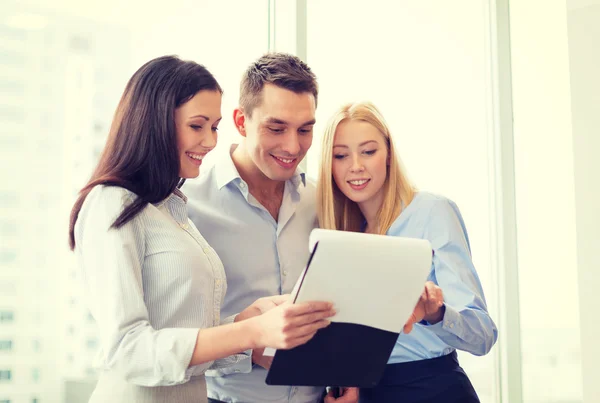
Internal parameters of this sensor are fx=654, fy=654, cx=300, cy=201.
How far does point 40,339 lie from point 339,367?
1.22 metres

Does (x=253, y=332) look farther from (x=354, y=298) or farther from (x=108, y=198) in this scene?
(x=108, y=198)

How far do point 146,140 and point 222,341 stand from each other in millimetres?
502

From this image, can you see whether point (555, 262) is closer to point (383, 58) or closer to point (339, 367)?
point (383, 58)

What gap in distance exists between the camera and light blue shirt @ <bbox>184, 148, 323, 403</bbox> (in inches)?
73.0

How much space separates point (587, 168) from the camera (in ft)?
10.5

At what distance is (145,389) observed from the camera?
142 cm

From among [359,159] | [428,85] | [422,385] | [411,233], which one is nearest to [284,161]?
[359,159]

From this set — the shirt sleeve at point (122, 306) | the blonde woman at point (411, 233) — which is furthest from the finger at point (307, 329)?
the blonde woman at point (411, 233)

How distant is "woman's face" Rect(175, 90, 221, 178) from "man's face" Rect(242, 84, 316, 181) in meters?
0.30

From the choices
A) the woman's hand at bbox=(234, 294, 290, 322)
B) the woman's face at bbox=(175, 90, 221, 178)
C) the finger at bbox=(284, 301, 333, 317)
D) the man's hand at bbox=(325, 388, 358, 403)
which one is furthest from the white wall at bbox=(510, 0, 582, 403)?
the finger at bbox=(284, 301, 333, 317)

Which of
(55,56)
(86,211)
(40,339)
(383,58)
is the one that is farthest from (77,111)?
(383,58)

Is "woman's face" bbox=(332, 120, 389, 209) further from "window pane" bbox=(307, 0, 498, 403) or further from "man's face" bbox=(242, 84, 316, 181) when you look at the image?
"window pane" bbox=(307, 0, 498, 403)

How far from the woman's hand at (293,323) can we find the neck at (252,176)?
0.80 metres

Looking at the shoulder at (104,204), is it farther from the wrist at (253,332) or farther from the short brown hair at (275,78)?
the short brown hair at (275,78)
